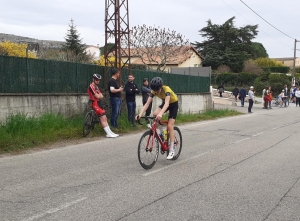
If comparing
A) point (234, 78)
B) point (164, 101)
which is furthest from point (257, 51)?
point (164, 101)

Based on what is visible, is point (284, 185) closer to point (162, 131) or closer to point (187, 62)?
point (162, 131)

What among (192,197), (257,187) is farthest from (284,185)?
(192,197)

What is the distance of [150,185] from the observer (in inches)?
251

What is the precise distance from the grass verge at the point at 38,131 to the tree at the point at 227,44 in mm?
50522

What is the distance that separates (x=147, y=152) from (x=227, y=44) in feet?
187

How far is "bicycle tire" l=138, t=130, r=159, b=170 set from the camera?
7.48 meters

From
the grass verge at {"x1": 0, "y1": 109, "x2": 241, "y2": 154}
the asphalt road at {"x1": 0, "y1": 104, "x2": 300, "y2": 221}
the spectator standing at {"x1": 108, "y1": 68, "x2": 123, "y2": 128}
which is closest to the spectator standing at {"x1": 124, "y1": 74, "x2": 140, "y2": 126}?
the grass verge at {"x1": 0, "y1": 109, "x2": 241, "y2": 154}

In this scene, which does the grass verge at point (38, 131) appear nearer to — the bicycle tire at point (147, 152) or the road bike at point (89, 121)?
the road bike at point (89, 121)

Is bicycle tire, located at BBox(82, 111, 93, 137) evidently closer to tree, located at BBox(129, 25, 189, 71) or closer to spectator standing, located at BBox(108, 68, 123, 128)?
spectator standing, located at BBox(108, 68, 123, 128)

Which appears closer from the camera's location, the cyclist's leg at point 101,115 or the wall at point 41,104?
the wall at point 41,104

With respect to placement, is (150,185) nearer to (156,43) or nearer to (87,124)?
(87,124)

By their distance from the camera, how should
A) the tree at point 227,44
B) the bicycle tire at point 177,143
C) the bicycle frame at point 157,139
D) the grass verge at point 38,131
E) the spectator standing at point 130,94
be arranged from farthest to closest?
the tree at point 227,44
the spectator standing at point 130,94
the grass verge at point 38,131
the bicycle tire at point 177,143
the bicycle frame at point 157,139

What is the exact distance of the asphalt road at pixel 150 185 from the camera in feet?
16.6

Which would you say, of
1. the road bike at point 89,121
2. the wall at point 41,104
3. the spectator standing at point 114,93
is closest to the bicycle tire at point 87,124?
the road bike at point 89,121
